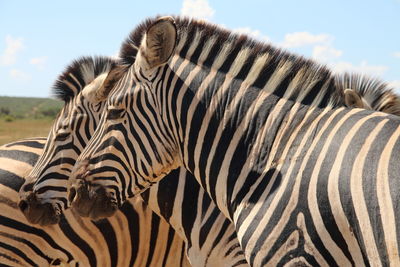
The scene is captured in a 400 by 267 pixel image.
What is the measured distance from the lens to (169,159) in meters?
4.02

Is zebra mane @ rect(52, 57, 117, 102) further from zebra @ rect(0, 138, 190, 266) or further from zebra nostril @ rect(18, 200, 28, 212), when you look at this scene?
Answer: zebra nostril @ rect(18, 200, 28, 212)

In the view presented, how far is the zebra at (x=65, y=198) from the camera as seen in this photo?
14.8 ft

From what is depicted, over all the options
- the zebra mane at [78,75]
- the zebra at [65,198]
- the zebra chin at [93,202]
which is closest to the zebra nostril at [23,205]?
the zebra at [65,198]

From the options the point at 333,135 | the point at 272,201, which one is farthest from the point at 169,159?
the point at 333,135

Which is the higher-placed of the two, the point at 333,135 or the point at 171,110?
the point at 333,135

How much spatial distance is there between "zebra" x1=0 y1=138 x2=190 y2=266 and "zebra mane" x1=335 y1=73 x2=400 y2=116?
2.23 metres

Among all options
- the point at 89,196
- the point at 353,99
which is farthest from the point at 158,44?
the point at 353,99

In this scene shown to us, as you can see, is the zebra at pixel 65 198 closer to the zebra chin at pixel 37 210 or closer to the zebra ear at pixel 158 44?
the zebra chin at pixel 37 210

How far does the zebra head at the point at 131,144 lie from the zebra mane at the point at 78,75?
70.2 inches

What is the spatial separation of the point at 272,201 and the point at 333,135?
535 millimetres

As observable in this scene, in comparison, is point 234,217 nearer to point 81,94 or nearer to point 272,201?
point 272,201

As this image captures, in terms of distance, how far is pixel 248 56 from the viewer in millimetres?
3875

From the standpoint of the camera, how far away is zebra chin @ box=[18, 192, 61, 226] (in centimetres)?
481

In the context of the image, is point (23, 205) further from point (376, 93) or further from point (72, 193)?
point (376, 93)
